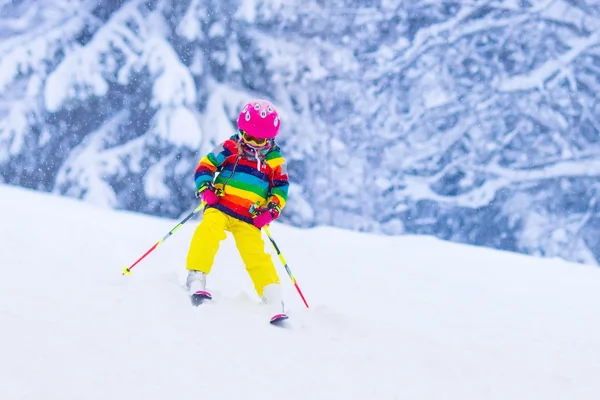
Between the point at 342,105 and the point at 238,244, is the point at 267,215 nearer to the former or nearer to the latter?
the point at 238,244

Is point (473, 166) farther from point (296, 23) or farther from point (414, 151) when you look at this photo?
point (296, 23)

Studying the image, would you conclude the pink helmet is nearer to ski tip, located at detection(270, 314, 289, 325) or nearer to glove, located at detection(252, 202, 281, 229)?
glove, located at detection(252, 202, 281, 229)

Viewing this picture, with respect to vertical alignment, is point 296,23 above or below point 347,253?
above

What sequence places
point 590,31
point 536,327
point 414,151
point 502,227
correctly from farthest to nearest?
point 414,151 < point 502,227 < point 590,31 < point 536,327

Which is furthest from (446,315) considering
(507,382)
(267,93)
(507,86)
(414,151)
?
(414,151)

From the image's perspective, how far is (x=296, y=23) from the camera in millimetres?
14477

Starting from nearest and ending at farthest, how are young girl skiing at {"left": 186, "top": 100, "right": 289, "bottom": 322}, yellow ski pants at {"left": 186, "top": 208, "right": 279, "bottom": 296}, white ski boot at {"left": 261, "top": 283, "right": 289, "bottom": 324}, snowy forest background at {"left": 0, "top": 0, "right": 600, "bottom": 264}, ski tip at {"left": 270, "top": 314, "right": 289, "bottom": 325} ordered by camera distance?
ski tip at {"left": 270, "top": 314, "right": 289, "bottom": 325} → white ski boot at {"left": 261, "top": 283, "right": 289, "bottom": 324} → yellow ski pants at {"left": 186, "top": 208, "right": 279, "bottom": 296} → young girl skiing at {"left": 186, "top": 100, "right": 289, "bottom": 322} → snowy forest background at {"left": 0, "top": 0, "right": 600, "bottom": 264}

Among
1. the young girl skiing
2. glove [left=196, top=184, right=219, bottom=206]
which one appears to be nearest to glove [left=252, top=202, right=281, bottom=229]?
the young girl skiing

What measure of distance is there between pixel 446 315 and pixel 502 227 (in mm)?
10665

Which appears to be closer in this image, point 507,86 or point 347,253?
point 347,253

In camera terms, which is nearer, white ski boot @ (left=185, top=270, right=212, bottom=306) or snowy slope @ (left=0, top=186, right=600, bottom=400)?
snowy slope @ (left=0, top=186, right=600, bottom=400)

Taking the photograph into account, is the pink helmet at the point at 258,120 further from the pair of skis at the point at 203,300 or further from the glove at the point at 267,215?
the pair of skis at the point at 203,300

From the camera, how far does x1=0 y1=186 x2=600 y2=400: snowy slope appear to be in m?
2.75

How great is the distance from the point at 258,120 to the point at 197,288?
4.27 ft
